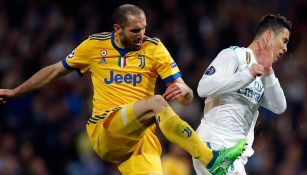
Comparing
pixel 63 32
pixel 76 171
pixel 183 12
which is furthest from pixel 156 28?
pixel 76 171

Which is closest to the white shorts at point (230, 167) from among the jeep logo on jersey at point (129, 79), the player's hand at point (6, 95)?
the jeep logo on jersey at point (129, 79)

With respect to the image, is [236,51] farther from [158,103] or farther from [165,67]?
[158,103]

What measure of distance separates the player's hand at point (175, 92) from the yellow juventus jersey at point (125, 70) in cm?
43

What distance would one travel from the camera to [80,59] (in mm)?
6051

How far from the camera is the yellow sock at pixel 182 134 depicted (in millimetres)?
5332

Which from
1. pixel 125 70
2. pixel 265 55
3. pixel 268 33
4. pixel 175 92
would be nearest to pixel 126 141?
pixel 125 70

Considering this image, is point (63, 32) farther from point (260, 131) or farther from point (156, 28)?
point (260, 131)

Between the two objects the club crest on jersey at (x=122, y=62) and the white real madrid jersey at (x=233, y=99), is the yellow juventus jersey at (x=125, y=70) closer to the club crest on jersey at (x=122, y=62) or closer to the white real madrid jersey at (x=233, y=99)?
the club crest on jersey at (x=122, y=62)

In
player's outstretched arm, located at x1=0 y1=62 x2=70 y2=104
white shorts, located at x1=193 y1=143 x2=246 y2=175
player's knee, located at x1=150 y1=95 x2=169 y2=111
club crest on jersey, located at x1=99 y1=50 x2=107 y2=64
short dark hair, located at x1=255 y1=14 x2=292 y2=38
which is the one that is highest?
short dark hair, located at x1=255 y1=14 x2=292 y2=38

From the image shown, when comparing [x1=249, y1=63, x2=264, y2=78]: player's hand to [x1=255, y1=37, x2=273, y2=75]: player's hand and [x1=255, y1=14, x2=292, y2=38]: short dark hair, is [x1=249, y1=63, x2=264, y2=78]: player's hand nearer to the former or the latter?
[x1=255, y1=37, x2=273, y2=75]: player's hand

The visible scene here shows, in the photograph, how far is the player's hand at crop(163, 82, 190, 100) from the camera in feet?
17.6

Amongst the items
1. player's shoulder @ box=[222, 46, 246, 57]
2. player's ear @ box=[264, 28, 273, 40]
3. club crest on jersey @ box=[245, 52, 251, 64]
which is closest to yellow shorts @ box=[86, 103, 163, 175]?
player's shoulder @ box=[222, 46, 246, 57]

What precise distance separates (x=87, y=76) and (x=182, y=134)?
540 centimetres

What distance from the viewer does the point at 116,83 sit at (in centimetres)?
591
